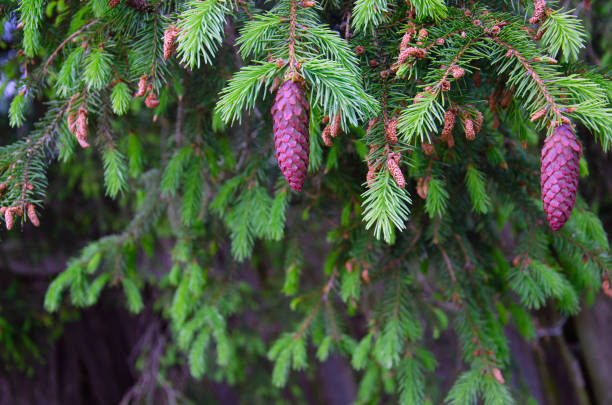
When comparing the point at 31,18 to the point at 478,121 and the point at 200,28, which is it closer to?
the point at 200,28

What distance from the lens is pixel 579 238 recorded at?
126 centimetres

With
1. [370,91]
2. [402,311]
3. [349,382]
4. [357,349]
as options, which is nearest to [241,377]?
[349,382]

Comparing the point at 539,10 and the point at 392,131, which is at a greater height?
the point at 539,10

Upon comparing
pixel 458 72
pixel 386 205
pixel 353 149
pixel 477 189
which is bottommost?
pixel 386 205

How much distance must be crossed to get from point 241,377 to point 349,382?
3.66 ft

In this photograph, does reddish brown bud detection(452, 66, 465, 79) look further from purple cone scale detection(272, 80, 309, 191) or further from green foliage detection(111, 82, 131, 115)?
green foliage detection(111, 82, 131, 115)

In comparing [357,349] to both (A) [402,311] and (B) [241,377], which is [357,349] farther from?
(B) [241,377]

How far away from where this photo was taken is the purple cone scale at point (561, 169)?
28.0 inches

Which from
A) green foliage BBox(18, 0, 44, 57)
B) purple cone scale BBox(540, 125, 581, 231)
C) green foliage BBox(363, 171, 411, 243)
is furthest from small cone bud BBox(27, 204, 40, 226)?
purple cone scale BBox(540, 125, 581, 231)

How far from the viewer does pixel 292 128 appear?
2.30 feet

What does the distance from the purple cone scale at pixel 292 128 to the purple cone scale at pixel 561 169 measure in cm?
42

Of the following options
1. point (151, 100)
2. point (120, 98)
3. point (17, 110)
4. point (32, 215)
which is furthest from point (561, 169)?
point (17, 110)

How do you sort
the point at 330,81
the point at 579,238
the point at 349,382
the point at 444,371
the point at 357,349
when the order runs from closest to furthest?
the point at 330,81 → the point at 579,238 → the point at 357,349 → the point at 349,382 → the point at 444,371

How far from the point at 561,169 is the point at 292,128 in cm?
47
